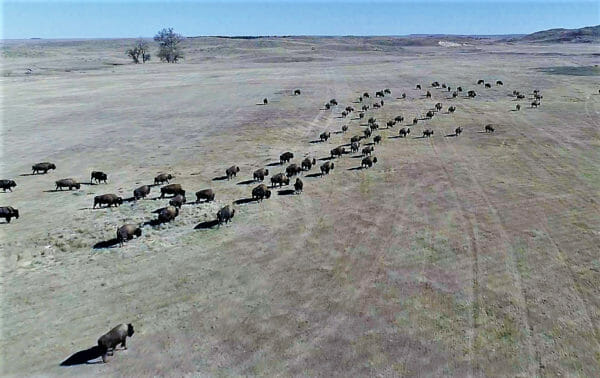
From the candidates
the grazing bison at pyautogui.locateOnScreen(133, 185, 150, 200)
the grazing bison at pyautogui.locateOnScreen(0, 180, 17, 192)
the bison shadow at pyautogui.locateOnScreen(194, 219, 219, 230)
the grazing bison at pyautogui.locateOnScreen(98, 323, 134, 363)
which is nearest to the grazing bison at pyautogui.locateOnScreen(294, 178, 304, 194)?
the bison shadow at pyautogui.locateOnScreen(194, 219, 219, 230)

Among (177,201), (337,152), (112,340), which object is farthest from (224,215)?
(337,152)

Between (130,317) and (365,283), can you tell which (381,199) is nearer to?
(365,283)

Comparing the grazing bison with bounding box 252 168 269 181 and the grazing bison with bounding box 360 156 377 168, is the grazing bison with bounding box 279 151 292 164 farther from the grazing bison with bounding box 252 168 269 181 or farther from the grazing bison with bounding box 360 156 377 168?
the grazing bison with bounding box 360 156 377 168

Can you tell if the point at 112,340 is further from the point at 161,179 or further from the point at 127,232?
the point at 161,179

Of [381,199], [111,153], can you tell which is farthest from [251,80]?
[381,199]

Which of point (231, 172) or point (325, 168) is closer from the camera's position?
point (231, 172)

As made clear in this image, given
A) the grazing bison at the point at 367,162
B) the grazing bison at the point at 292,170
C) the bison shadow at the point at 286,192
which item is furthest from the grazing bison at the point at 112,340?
the grazing bison at the point at 367,162
